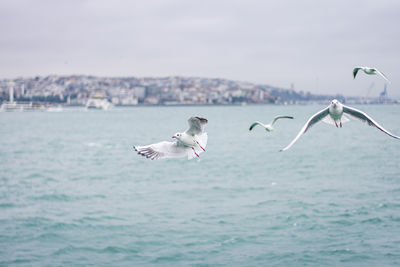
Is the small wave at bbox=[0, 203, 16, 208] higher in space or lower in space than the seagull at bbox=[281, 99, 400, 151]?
lower

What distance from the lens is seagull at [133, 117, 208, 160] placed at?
609cm

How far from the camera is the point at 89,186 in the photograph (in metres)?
25.9

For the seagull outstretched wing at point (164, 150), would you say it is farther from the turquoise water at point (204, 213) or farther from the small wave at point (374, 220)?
the small wave at point (374, 220)

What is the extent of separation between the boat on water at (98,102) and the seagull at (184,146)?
579 feet

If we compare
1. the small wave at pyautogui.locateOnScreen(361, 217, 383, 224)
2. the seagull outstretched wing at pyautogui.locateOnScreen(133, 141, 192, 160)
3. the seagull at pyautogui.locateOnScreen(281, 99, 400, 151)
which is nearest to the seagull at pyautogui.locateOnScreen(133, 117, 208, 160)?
the seagull outstretched wing at pyautogui.locateOnScreen(133, 141, 192, 160)

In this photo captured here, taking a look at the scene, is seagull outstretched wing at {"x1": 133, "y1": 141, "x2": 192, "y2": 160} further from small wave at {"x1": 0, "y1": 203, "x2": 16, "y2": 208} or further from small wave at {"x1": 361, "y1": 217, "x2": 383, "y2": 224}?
small wave at {"x1": 0, "y1": 203, "x2": 16, "y2": 208}

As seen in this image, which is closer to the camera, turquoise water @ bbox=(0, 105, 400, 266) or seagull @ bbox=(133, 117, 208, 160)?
seagull @ bbox=(133, 117, 208, 160)

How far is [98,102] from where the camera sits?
179000mm

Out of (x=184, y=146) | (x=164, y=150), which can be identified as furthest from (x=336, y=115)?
(x=164, y=150)

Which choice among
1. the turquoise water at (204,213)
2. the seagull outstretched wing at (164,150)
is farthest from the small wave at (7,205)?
the seagull outstretched wing at (164,150)

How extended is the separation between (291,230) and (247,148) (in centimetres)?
2870

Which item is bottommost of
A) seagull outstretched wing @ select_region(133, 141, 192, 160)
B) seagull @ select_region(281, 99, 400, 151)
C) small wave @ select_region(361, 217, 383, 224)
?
small wave @ select_region(361, 217, 383, 224)

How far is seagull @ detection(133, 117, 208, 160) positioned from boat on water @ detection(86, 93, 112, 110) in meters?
176

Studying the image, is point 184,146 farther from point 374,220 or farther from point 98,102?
point 98,102
